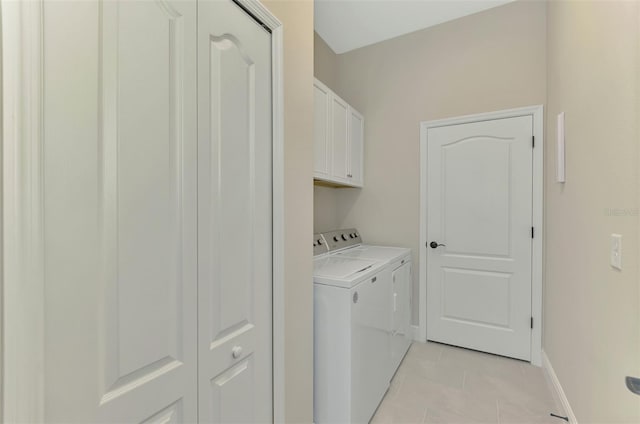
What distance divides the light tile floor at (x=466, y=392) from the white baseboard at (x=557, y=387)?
7 cm

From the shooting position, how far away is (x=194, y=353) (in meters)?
0.92

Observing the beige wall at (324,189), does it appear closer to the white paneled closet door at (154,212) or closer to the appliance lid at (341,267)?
the appliance lid at (341,267)

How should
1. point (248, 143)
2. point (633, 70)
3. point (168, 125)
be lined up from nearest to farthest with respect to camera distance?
1. point (168, 125)
2. point (633, 70)
3. point (248, 143)

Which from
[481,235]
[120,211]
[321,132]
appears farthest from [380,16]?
[120,211]

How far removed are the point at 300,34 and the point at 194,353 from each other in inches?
56.3

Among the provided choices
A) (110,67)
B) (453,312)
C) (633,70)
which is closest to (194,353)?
(110,67)

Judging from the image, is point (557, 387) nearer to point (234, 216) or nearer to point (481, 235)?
point (481, 235)

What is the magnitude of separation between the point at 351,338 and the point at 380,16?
9.02 ft

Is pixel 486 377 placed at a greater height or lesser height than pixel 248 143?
lesser

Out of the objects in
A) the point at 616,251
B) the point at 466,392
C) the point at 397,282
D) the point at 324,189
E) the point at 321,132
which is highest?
the point at 321,132

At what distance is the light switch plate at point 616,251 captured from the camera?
42.9 inches

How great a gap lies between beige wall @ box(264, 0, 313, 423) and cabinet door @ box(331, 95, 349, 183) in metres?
1.05

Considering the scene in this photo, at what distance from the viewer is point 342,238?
2865 millimetres

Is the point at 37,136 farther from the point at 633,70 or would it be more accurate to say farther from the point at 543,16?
the point at 543,16
